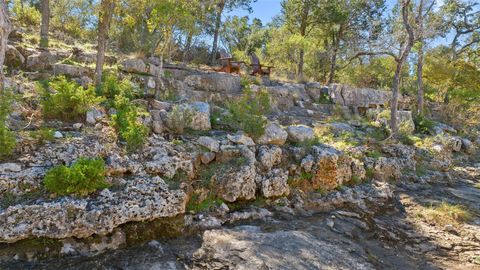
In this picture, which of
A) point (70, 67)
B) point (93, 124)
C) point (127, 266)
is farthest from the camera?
point (70, 67)

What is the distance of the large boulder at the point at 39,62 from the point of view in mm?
9805

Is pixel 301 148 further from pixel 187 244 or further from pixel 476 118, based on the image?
pixel 476 118

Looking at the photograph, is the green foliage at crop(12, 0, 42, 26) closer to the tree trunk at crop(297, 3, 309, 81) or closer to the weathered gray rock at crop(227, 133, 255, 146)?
the tree trunk at crop(297, 3, 309, 81)

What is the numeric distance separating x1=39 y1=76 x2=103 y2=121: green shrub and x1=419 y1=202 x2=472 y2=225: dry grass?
7829 millimetres

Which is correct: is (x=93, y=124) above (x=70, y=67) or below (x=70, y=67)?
below

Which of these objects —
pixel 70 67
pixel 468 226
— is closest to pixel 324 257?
pixel 468 226

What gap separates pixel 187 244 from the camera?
4965mm

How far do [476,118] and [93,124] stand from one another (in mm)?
21932

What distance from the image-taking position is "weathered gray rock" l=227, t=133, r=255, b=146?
24.0 feet

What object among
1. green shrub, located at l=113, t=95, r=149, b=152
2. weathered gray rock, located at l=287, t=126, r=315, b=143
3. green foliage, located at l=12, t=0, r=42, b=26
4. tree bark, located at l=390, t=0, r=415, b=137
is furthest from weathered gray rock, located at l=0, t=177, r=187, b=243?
green foliage, located at l=12, t=0, r=42, b=26

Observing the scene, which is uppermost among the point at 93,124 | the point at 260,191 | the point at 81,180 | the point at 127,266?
the point at 93,124

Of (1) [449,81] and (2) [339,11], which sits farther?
(1) [449,81]

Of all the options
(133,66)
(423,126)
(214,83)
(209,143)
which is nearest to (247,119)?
(209,143)

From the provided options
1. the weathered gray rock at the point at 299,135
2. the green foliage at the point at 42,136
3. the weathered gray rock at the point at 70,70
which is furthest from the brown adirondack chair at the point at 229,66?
the green foliage at the point at 42,136
